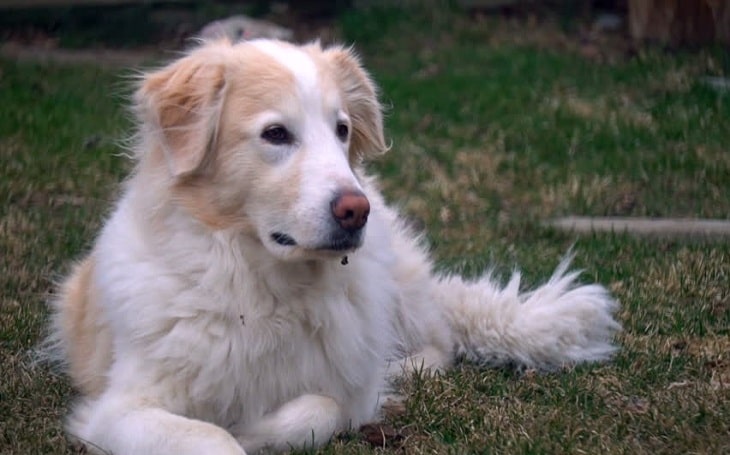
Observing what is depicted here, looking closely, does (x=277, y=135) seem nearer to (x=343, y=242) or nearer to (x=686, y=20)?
(x=343, y=242)

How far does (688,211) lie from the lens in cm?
698

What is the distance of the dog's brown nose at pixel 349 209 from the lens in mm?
3621

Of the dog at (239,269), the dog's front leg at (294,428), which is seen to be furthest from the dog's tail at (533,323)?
the dog's front leg at (294,428)

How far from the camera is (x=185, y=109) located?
154 inches

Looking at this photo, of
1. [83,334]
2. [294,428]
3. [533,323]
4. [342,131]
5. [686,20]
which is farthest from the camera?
[686,20]

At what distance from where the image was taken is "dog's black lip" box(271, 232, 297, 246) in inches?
147

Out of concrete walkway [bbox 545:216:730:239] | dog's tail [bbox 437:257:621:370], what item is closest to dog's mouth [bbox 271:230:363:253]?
dog's tail [bbox 437:257:621:370]

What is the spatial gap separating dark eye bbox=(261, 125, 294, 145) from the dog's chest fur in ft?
1.09

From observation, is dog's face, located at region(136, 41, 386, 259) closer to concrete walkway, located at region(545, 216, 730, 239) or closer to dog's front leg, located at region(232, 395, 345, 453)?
dog's front leg, located at region(232, 395, 345, 453)

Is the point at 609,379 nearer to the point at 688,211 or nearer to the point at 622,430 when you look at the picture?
the point at 622,430

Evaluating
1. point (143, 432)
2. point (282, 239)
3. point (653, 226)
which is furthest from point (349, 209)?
point (653, 226)

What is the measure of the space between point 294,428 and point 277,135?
0.86m

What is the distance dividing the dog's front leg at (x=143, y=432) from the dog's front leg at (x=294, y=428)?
0.56 ft

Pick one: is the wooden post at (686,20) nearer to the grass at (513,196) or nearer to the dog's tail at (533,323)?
the grass at (513,196)
